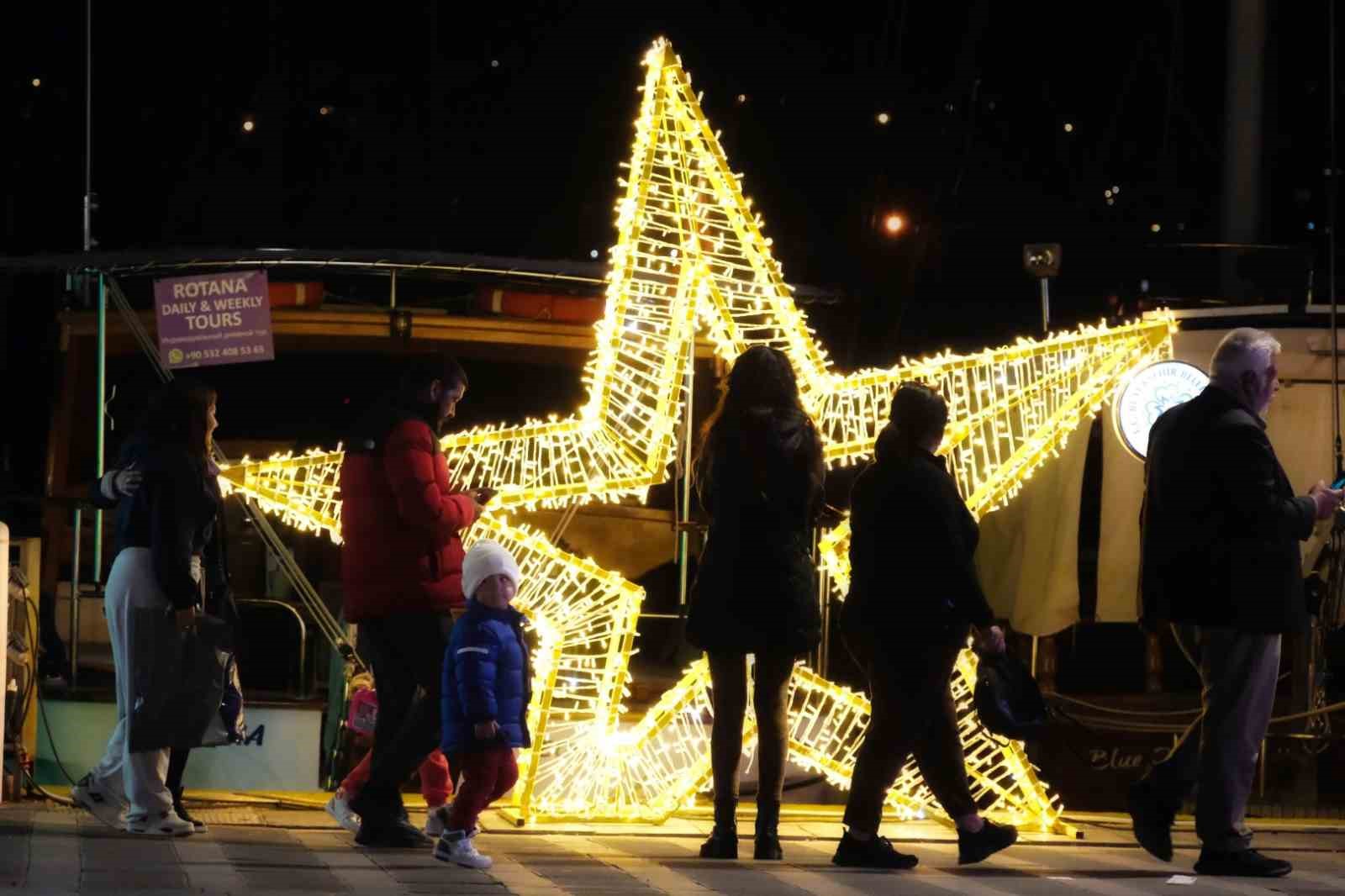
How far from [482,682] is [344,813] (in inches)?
39.7

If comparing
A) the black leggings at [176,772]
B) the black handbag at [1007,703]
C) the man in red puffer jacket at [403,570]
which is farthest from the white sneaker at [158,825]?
the black handbag at [1007,703]

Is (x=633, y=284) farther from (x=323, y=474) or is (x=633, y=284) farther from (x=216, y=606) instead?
(x=216, y=606)

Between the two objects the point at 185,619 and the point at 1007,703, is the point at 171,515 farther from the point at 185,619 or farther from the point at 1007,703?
the point at 1007,703

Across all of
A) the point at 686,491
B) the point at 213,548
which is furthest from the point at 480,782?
the point at 686,491

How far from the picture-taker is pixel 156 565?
854 centimetres

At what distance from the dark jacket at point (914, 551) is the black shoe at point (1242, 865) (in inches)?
43.6

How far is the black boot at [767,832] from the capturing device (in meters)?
8.27

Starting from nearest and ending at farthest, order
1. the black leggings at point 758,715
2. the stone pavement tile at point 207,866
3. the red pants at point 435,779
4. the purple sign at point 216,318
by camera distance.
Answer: the stone pavement tile at point 207,866
the black leggings at point 758,715
the red pants at point 435,779
the purple sign at point 216,318

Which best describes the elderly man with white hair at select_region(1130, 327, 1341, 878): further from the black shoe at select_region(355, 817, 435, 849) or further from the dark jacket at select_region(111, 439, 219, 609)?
the dark jacket at select_region(111, 439, 219, 609)

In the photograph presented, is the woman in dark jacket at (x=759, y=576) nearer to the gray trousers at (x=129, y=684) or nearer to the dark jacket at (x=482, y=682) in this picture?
the dark jacket at (x=482, y=682)

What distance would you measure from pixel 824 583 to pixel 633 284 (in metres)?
2.16

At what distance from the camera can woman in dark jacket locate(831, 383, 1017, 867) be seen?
8195 millimetres

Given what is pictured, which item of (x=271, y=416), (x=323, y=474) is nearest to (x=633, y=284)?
(x=323, y=474)

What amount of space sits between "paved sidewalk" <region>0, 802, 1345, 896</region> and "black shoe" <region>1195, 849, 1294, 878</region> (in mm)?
76
